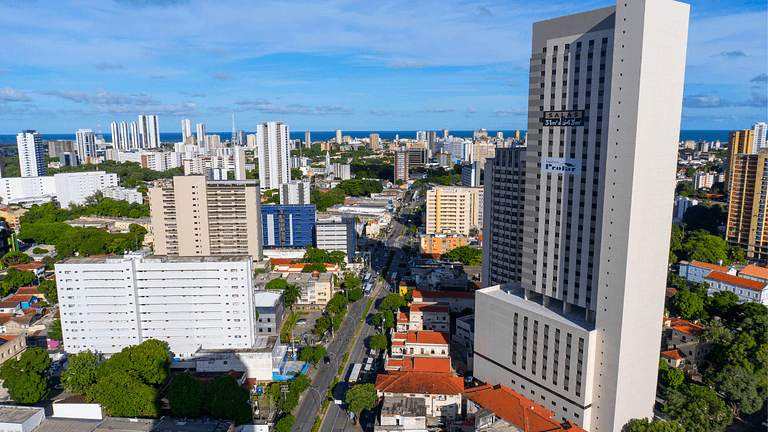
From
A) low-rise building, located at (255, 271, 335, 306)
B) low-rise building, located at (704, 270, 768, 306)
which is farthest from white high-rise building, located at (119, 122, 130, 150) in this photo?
low-rise building, located at (704, 270, 768, 306)

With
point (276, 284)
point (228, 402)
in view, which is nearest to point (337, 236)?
point (276, 284)

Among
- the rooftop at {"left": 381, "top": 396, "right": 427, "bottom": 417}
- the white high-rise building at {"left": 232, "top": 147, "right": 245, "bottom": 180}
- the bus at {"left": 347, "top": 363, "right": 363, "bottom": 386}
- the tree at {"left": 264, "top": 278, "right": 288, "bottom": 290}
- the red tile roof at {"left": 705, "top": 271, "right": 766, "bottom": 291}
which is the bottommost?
the bus at {"left": 347, "top": 363, "right": 363, "bottom": 386}

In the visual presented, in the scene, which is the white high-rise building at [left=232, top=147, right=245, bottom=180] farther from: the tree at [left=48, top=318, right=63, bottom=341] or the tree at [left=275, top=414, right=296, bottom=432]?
the tree at [left=275, top=414, right=296, bottom=432]

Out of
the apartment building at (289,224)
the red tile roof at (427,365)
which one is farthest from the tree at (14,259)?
the red tile roof at (427,365)

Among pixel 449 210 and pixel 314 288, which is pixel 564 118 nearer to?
pixel 314 288

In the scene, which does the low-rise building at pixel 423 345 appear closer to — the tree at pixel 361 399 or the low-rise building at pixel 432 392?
the low-rise building at pixel 432 392
